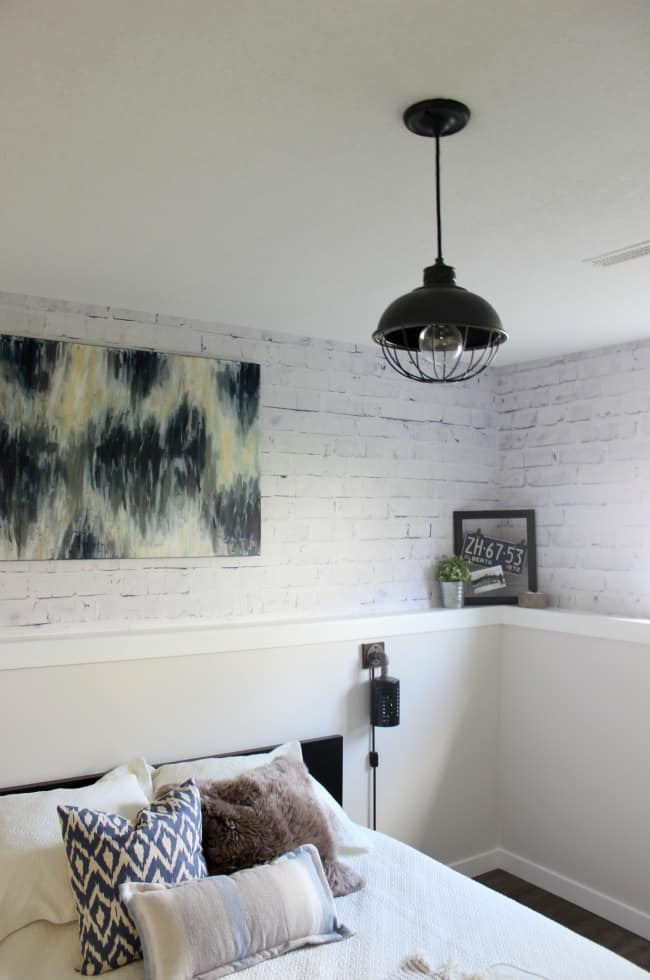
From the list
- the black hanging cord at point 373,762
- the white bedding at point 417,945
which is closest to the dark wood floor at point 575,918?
the black hanging cord at point 373,762

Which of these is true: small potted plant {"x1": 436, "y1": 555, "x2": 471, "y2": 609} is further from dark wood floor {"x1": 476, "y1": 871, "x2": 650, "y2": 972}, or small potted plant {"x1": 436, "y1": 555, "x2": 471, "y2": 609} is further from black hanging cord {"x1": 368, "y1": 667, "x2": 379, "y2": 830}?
dark wood floor {"x1": 476, "y1": 871, "x2": 650, "y2": 972}

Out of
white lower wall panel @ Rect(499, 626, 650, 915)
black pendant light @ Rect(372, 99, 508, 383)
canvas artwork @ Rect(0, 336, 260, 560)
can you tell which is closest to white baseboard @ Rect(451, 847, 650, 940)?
white lower wall panel @ Rect(499, 626, 650, 915)

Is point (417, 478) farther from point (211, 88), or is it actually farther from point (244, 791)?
point (211, 88)

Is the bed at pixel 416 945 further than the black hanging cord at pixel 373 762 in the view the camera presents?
No

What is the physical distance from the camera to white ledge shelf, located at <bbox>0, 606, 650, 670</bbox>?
9.12ft

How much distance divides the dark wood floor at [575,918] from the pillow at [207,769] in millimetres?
1408

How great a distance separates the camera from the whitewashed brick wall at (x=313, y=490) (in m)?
3.01

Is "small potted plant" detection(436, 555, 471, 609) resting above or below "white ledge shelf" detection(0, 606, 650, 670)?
above

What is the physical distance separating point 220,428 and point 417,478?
1095 millimetres

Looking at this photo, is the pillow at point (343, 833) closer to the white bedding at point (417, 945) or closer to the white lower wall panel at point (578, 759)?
the white bedding at point (417, 945)

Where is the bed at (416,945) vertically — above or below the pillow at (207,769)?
below

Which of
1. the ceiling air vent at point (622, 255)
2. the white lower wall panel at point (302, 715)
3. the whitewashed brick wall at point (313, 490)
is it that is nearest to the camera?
the ceiling air vent at point (622, 255)

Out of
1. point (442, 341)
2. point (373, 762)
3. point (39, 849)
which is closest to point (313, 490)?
point (373, 762)

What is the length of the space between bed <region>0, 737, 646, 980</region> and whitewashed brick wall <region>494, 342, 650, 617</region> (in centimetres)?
167
